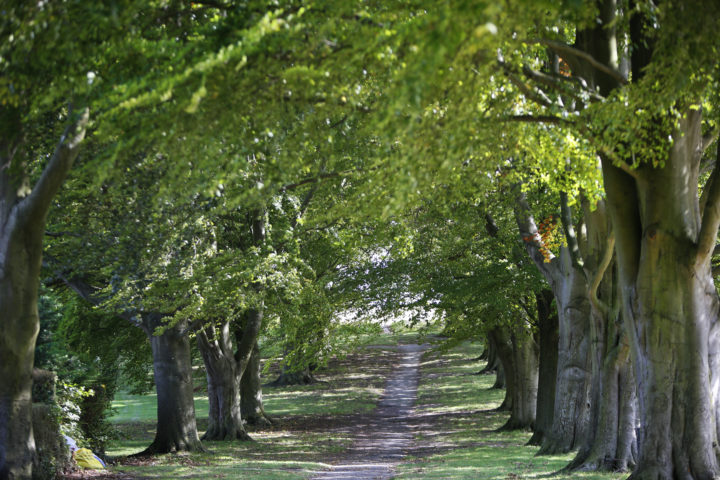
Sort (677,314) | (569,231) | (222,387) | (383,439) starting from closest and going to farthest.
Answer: (677,314) < (569,231) < (222,387) < (383,439)

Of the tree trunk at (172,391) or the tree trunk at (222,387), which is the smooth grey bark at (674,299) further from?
the tree trunk at (222,387)

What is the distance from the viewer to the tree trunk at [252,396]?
2664cm

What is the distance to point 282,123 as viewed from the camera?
789 cm

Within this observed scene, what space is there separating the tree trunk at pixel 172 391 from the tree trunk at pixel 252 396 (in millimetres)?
8469

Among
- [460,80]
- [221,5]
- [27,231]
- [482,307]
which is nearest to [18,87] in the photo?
[221,5]

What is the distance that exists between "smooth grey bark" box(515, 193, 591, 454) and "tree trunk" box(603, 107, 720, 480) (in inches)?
268

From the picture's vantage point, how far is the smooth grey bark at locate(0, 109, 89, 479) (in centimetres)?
1009

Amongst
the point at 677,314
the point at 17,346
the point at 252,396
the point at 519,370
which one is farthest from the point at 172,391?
the point at 519,370

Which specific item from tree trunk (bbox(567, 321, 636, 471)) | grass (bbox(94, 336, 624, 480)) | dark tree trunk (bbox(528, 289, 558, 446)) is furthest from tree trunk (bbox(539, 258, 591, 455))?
dark tree trunk (bbox(528, 289, 558, 446))

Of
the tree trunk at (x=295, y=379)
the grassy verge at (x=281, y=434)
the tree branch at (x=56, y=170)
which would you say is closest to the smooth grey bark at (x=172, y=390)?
the grassy verge at (x=281, y=434)

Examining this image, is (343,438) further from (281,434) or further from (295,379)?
(295,379)

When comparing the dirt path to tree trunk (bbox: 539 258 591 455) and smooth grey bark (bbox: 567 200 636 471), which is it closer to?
tree trunk (bbox: 539 258 591 455)

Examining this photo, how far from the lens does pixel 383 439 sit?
2236cm

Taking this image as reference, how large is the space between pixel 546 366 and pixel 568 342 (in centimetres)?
402
